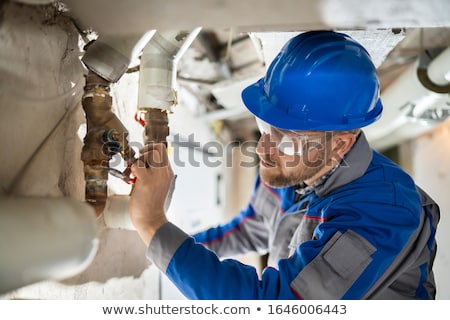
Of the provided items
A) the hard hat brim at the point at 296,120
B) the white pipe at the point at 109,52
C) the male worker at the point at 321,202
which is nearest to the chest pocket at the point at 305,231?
the male worker at the point at 321,202

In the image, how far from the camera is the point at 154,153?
869 millimetres

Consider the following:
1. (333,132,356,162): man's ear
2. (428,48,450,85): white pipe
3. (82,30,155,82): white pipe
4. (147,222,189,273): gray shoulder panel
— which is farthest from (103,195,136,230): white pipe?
(428,48,450,85): white pipe

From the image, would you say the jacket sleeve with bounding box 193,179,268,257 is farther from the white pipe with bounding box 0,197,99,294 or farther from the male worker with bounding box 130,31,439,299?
the white pipe with bounding box 0,197,99,294

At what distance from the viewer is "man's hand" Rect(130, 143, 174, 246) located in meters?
0.84

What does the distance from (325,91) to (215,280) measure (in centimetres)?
50

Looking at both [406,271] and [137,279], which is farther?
[137,279]

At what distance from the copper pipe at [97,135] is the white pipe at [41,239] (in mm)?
232

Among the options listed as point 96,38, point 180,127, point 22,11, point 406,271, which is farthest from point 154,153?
point 180,127

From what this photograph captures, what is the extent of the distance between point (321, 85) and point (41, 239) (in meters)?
0.69

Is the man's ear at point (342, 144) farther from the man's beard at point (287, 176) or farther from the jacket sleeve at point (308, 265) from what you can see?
the jacket sleeve at point (308, 265)

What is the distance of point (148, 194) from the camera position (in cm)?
84

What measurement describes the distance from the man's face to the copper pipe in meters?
0.41
